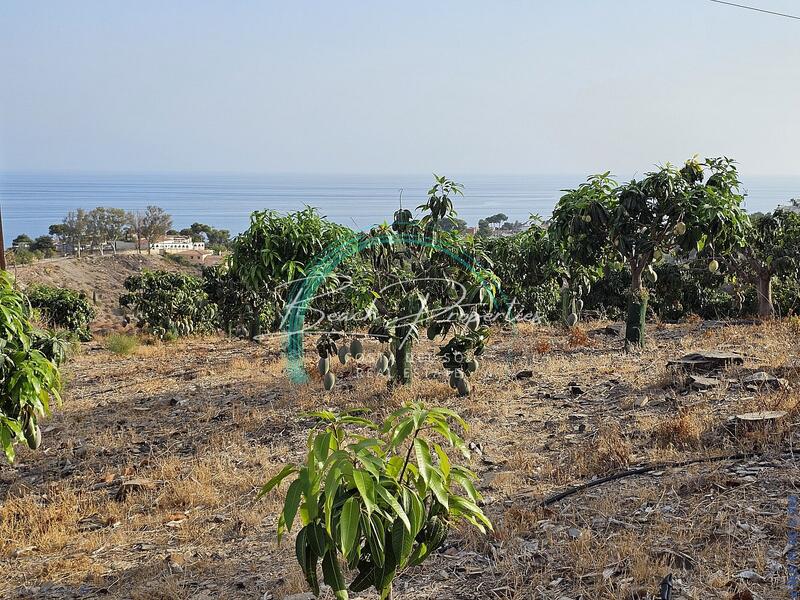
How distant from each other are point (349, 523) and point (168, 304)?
1634cm

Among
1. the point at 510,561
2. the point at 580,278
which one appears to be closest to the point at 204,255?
the point at 580,278

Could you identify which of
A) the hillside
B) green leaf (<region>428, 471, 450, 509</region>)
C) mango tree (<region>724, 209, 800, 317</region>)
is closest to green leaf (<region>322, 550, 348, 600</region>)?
green leaf (<region>428, 471, 450, 509</region>)

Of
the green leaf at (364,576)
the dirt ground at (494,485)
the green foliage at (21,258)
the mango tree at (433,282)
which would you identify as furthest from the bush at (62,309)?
the green foliage at (21,258)

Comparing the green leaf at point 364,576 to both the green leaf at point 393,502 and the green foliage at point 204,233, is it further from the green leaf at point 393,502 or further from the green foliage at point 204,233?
the green foliage at point 204,233

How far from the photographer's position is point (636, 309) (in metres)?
9.14

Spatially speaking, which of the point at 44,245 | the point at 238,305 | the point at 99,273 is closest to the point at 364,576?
the point at 238,305

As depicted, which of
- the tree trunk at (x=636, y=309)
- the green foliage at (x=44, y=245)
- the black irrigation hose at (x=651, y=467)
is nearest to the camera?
the black irrigation hose at (x=651, y=467)

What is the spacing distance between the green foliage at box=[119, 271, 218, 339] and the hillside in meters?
13.1

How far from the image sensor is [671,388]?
696 centimetres

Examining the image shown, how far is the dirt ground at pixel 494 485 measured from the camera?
3613mm

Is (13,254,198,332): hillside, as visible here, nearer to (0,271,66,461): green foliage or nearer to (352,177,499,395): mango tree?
(352,177,499,395): mango tree

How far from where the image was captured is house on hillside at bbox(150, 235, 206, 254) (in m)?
50.2

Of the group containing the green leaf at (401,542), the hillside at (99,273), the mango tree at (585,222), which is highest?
the mango tree at (585,222)

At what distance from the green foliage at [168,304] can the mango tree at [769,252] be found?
1203cm
